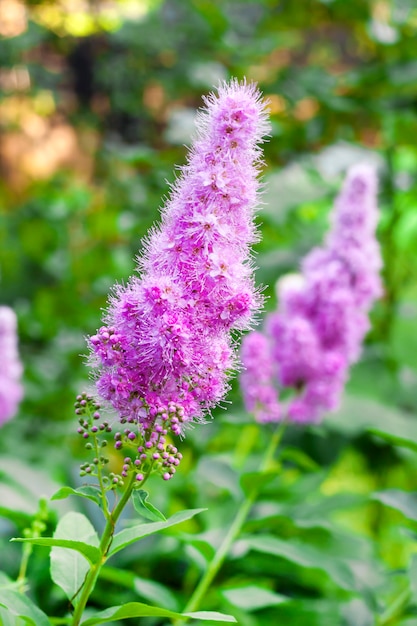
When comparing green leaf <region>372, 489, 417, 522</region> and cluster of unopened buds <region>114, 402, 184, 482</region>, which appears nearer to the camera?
cluster of unopened buds <region>114, 402, 184, 482</region>

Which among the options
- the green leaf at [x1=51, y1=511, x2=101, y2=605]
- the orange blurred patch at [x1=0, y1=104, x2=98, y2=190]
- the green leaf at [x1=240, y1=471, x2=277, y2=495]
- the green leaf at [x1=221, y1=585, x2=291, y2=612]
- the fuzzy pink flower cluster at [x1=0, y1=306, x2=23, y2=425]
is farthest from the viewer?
the orange blurred patch at [x1=0, y1=104, x2=98, y2=190]

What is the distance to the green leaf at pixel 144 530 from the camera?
34.2 inches

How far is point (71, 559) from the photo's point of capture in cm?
105

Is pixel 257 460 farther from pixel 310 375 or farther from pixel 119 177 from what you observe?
pixel 119 177

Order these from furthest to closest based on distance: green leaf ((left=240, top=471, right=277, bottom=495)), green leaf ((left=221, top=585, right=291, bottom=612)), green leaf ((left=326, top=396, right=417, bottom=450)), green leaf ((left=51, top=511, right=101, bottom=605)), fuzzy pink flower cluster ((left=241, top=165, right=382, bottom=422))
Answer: green leaf ((left=326, top=396, right=417, bottom=450)) → fuzzy pink flower cluster ((left=241, top=165, right=382, bottom=422)) → green leaf ((left=240, top=471, right=277, bottom=495)) → green leaf ((left=221, top=585, right=291, bottom=612)) → green leaf ((left=51, top=511, right=101, bottom=605))

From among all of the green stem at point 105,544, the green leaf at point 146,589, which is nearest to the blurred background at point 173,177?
the green leaf at point 146,589

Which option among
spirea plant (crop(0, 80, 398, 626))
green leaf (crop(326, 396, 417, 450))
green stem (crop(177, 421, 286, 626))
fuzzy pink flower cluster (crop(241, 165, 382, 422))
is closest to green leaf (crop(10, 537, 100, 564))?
spirea plant (crop(0, 80, 398, 626))

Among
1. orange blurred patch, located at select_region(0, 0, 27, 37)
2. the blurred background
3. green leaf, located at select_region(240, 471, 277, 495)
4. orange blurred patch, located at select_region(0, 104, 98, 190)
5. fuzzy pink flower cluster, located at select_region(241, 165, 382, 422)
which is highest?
orange blurred patch, located at select_region(0, 104, 98, 190)

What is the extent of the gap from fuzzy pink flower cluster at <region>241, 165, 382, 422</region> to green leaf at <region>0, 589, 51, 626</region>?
100 centimetres

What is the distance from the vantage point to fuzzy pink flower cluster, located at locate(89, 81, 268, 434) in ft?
2.97

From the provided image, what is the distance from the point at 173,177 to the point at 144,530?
244 centimetres

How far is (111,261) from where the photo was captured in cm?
414

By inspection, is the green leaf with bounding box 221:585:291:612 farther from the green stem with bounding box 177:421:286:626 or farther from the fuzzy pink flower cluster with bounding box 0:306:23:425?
the fuzzy pink flower cluster with bounding box 0:306:23:425

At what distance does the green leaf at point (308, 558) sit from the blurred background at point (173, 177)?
0.26 m
